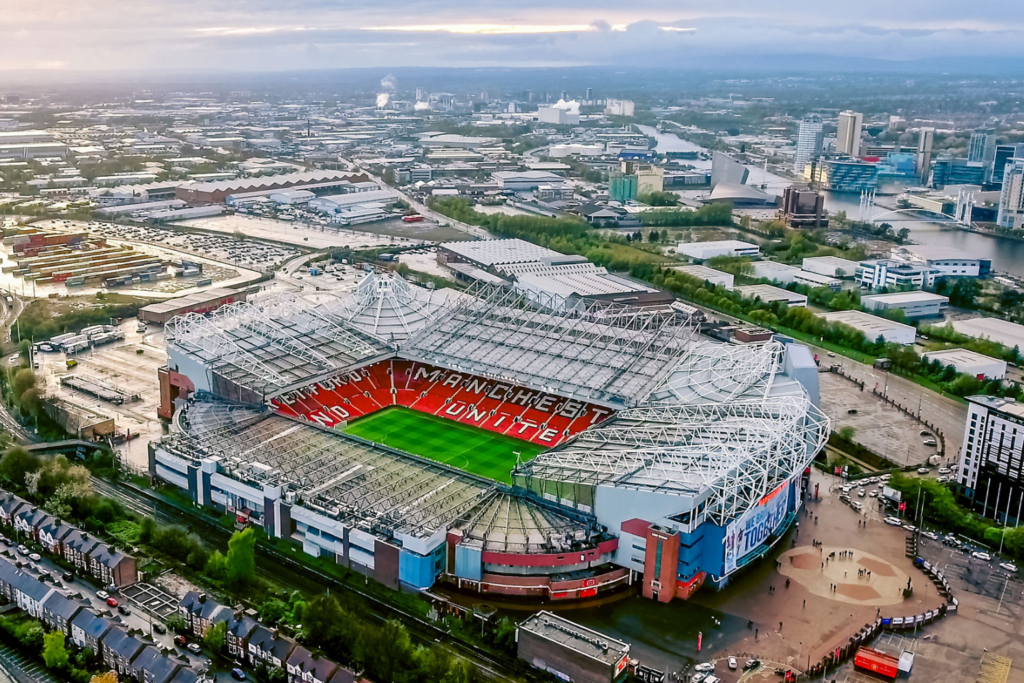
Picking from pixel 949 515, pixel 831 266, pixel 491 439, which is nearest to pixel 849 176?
pixel 831 266

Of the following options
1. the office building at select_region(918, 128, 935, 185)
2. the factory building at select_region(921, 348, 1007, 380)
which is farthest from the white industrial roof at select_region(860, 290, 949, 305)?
the office building at select_region(918, 128, 935, 185)

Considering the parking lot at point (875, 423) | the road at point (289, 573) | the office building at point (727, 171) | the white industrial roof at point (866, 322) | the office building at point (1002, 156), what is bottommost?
the road at point (289, 573)

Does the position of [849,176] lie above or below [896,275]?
above

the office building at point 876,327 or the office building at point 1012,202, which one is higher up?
the office building at point 1012,202

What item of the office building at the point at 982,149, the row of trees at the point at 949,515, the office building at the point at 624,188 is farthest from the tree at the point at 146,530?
the office building at the point at 982,149

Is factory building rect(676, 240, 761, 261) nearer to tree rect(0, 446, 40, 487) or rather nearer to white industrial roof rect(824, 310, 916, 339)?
white industrial roof rect(824, 310, 916, 339)

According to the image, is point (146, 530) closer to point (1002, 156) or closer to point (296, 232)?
point (296, 232)

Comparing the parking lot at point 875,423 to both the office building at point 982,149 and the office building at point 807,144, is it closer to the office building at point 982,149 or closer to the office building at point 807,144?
the office building at point 982,149
